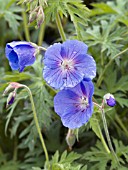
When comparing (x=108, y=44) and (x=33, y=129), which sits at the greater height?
(x=108, y=44)

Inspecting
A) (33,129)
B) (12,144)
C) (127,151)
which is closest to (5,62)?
(12,144)

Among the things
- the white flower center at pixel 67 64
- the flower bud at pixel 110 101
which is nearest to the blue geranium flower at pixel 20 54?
the white flower center at pixel 67 64

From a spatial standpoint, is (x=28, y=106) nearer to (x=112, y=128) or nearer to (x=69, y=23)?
(x=112, y=128)

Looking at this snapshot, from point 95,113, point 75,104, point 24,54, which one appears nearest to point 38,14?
point 24,54

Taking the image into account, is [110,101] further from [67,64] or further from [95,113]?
[95,113]

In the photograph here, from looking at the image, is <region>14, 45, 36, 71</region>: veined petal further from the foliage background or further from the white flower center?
the foliage background

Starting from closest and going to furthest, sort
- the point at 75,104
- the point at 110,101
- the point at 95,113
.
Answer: the point at 110,101 < the point at 75,104 < the point at 95,113

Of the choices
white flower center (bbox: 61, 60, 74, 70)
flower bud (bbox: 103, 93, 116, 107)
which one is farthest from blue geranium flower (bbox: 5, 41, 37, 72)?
flower bud (bbox: 103, 93, 116, 107)
